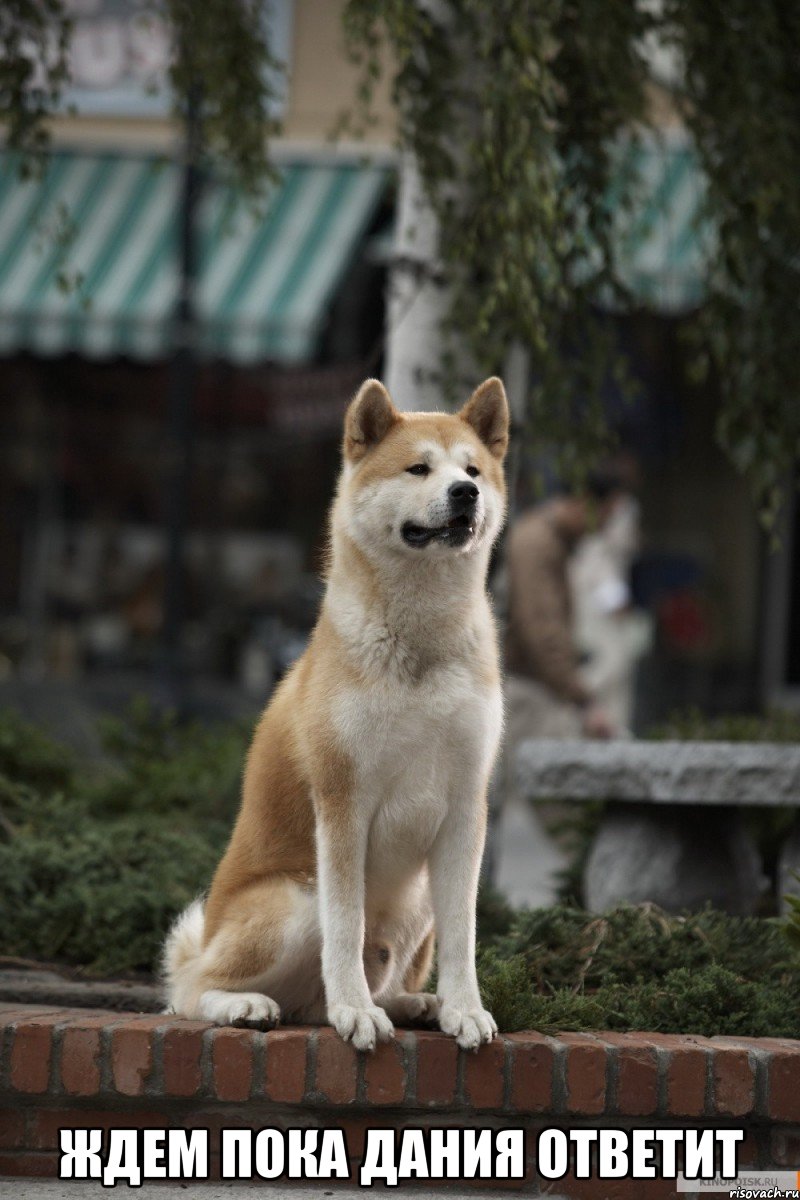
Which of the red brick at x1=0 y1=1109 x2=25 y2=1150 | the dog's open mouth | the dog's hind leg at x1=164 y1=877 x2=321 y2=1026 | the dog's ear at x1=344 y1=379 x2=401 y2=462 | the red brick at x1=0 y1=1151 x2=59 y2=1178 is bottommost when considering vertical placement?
the red brick at x1=0 y1=1151 x2=59 y2=1178

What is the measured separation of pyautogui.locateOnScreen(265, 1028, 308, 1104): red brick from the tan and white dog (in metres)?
0.09

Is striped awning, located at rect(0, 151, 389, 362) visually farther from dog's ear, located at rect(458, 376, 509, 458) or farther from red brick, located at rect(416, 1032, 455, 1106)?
red brick, located at rect(416, 1032, 455, 1106)

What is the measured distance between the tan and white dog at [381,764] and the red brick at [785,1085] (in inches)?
25.5

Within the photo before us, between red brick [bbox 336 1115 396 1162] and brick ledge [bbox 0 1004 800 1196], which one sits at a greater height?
brick ledge [bbox 0 1004 800 1196]

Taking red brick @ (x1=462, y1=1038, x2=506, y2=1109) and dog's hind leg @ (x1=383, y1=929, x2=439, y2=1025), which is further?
dog's hind leg @ (x1=383, y1=929, x2=439, y2=1025)

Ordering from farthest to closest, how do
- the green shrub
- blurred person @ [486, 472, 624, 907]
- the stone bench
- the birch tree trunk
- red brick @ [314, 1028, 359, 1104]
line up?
blurred person @ [486, 472, 624, 907] → the birch tree trunk → the stone bench → the green shrub → red brick @ [314, 1028, 359, 1104]

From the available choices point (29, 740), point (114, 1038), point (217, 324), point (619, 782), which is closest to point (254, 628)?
point (217, 324)

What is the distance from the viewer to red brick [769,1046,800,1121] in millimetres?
3436

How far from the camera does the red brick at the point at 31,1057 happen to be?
345 cm

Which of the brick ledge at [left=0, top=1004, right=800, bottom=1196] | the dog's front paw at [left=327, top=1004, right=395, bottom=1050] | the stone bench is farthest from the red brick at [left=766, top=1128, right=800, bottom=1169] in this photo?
the stone bench

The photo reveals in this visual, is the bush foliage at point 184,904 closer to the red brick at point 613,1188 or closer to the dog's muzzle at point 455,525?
the red brick at point 613,1188

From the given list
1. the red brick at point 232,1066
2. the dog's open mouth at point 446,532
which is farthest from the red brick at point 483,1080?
the dog's open mouth at point 446,532

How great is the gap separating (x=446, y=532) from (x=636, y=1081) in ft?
4.25

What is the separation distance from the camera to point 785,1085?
3.44 meters
